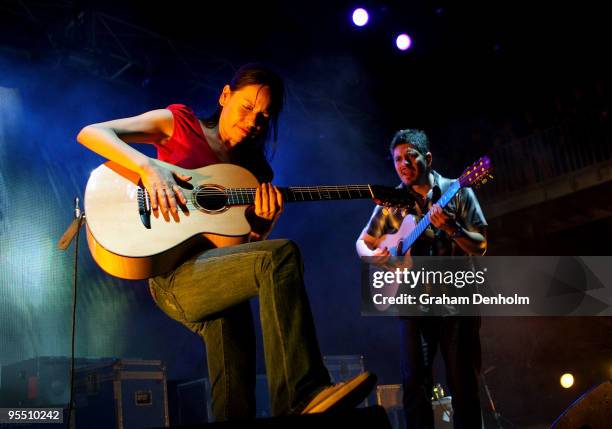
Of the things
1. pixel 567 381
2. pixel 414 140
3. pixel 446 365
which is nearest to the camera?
pixel 446 365

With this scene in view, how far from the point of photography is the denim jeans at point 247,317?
2.11 m

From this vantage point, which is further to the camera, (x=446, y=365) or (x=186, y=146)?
(x=446, y=365)

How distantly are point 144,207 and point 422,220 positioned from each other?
238cm

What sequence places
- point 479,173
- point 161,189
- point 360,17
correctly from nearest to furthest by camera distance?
1. point 161,189
2. point 479,173
3. point 360,17

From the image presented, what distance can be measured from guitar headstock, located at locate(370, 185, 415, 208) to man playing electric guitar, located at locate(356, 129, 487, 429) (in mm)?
Result: 158

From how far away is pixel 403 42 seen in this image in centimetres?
950

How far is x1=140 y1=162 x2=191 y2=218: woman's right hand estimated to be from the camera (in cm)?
255

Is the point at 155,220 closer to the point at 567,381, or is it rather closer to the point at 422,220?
the point at 422,220

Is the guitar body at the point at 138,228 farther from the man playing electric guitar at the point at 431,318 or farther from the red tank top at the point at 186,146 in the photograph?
the man playing electric guitar at the point at 431,318

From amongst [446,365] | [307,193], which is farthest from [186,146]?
[446,365]

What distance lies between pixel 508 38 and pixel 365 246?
1004cm

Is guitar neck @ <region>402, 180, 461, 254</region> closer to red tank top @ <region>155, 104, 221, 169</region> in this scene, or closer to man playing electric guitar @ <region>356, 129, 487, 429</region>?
man playing electric guitar @ <region>356, 129, 487, 429</region>

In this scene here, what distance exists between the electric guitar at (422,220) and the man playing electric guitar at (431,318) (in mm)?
44

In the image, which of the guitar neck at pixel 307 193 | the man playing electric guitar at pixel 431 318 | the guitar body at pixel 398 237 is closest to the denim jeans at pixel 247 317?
the guitar neck at pixel 307 193
